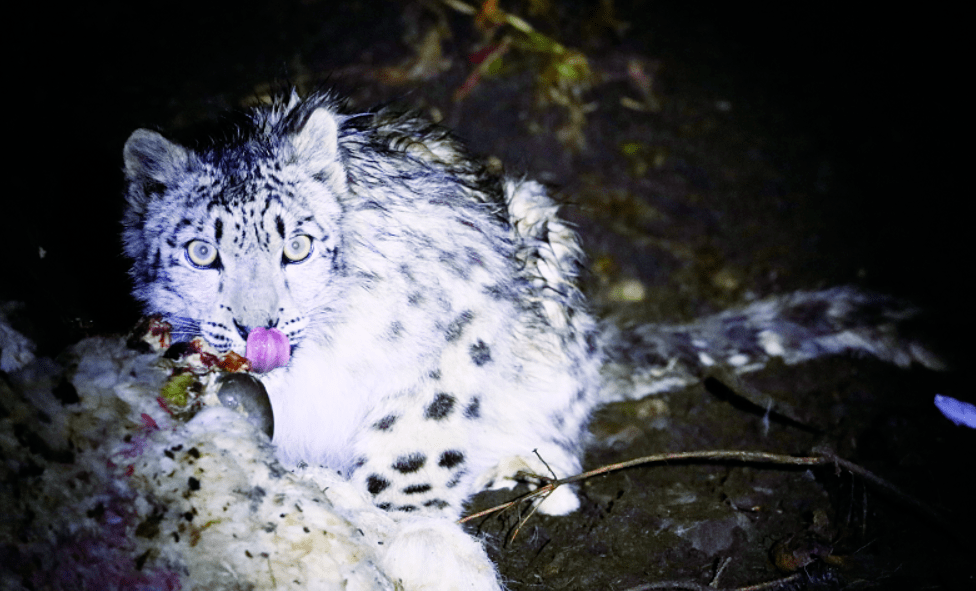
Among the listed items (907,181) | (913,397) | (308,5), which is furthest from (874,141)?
(308,5)

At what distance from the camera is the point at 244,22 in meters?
5.02

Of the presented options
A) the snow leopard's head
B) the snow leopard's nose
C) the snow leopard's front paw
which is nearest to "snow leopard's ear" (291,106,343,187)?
the snow leopard's head

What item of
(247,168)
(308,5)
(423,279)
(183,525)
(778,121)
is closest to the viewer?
(183,525)

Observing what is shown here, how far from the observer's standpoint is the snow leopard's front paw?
225 cm

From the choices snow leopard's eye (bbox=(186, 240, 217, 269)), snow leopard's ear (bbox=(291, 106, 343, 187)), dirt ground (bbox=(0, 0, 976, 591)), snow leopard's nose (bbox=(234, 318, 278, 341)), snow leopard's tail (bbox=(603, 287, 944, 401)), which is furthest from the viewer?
snow leopard's tail (bbox=(603, 287, 944, 401))

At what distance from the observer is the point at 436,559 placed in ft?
7.64

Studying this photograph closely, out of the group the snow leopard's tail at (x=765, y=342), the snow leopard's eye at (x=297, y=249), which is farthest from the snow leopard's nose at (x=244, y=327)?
the snow leopard's tail at (x=765, y=342)

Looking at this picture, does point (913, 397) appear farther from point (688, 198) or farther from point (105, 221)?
point (105, 221)

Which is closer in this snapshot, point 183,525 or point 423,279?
point 183,525

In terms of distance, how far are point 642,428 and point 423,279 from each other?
176 cm

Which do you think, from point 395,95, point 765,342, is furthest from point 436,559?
point 395,95

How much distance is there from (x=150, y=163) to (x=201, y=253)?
44 cm

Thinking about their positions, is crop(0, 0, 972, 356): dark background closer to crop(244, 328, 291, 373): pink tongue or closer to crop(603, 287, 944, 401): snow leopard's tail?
crop(603, 287, 944, 401): snow leopard's tail

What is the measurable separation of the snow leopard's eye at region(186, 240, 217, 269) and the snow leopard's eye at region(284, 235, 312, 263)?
0.25m
